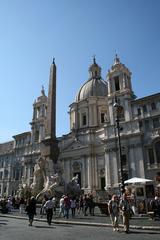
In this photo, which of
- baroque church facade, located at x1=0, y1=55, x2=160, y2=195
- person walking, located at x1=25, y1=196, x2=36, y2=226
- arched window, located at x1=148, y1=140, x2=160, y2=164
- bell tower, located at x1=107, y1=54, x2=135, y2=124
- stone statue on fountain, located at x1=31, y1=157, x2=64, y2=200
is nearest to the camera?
person walking, located at x1=25, y1=196, x2=36, y2=226

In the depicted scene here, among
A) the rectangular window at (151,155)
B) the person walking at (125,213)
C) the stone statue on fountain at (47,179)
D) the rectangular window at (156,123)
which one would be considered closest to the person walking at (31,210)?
the person walking at (125,213)

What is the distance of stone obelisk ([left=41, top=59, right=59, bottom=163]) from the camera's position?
85.6ft

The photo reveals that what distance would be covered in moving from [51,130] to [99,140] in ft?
69.9

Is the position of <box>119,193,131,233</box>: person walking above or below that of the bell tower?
below

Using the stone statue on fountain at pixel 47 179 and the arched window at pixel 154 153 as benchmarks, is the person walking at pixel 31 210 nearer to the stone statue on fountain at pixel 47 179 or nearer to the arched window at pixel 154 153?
the stone statue on fountain at pixel 47 179

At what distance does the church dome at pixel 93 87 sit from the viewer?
56.3 meters

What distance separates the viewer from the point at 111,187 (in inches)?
1556

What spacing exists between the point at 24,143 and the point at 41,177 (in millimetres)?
34551

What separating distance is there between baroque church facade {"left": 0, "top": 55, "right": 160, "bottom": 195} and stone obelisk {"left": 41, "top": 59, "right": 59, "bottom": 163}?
6.62 feet

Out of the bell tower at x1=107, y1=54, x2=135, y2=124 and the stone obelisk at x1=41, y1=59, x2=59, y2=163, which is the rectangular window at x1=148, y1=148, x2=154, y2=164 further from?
the stone obelisk at x1=41, y1=59, x2=59, y2=163

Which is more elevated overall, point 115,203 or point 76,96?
point 76,96

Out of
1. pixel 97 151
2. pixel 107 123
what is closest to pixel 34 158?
pixel 97 151

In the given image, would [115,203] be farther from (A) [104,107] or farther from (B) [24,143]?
(B) [24,143]

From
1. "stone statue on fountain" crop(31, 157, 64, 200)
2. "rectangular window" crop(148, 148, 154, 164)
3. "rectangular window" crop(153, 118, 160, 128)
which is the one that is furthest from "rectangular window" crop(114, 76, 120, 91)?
"stone statue on fountain" crop(31, 157, 64, 200)
